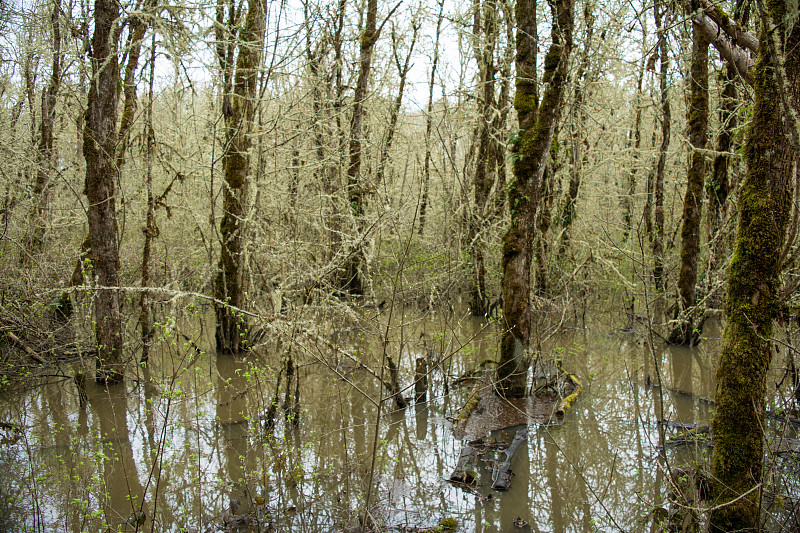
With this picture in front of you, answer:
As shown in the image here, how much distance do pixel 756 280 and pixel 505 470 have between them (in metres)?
2.72

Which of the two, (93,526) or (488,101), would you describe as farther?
(488,101)

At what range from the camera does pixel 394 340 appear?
274 inches

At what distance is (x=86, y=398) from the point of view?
6523 mm

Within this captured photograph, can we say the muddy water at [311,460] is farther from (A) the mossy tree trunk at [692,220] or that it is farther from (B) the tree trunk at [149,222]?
(A) the mossy tree trunk at [692,220]

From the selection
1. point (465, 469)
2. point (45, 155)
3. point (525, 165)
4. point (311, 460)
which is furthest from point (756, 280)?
point (45, 155)

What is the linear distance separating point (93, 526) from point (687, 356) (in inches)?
334

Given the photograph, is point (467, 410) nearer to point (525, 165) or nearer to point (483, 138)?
point (525, 165)

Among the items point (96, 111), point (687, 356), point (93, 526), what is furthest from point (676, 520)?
point (96, 111)

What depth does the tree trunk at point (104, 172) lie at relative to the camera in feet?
21.2

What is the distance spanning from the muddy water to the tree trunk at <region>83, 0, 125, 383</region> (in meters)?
0.95

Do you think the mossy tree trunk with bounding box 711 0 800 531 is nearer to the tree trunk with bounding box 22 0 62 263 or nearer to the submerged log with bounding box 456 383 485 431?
the submerged log with bounding box 456 383 485 431

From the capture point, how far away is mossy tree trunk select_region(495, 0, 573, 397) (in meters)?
6.32

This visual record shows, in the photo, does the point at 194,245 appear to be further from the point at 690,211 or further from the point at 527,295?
the point at 690,211

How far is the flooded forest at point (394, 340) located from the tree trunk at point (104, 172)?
3 cm
